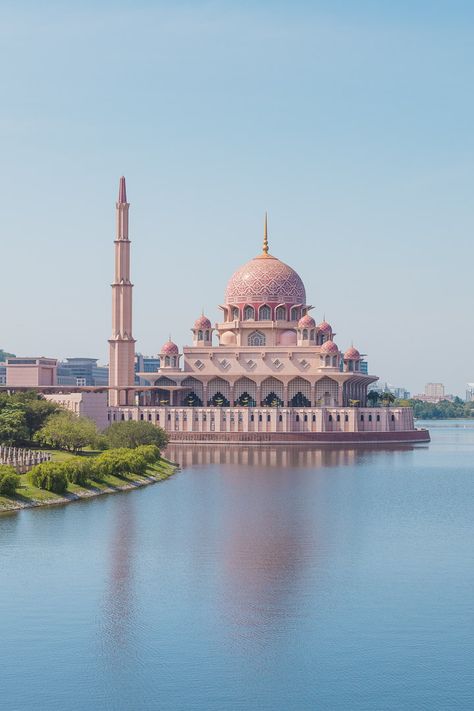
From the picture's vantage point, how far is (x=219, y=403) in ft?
375

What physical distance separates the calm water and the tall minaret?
5062cm

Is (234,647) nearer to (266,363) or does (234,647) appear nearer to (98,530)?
(98,530)

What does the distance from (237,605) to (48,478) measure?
73.7 feet

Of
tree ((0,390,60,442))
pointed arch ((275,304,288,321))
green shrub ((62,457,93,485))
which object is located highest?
pointed arch ((275,304,288,321))

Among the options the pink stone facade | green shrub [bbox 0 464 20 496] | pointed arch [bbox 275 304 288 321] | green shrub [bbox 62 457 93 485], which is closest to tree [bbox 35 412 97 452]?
green shrub [bbox 62 457 93 485]

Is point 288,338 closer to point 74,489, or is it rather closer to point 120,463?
point 120,463

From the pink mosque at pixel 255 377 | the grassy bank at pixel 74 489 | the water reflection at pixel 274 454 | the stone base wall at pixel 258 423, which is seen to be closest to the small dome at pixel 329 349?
the pink mosque at pixel 255 377

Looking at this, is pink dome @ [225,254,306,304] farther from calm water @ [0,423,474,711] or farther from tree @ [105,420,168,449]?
calm water @ [0,423,474,711]

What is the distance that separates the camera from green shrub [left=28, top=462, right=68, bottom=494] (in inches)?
2119

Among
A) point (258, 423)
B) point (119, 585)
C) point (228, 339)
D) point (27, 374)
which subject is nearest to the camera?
point (119, 585)

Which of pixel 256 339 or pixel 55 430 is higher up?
pixel 256 339

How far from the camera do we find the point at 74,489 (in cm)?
5616

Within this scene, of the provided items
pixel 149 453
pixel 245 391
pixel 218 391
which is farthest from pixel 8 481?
pixel 218 391

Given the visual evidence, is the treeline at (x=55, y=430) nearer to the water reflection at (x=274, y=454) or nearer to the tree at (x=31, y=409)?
the tree at (x=31, y=409)
